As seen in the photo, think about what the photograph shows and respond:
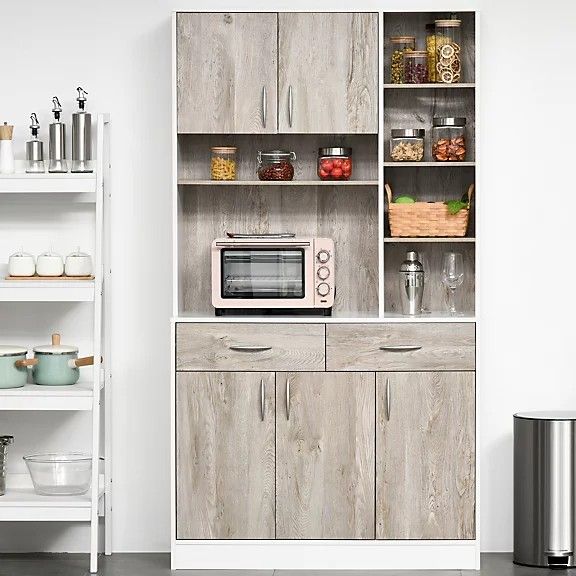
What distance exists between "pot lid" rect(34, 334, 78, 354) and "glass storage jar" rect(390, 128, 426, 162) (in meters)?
1.52

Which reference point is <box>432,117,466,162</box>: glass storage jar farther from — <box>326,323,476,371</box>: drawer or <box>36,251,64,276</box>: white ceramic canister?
<box>36,251,64,276</box>: white ceramic canister

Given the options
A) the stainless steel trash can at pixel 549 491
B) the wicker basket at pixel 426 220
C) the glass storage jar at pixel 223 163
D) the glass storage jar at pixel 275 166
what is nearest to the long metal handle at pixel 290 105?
the glass storage jar at pixel 275 166

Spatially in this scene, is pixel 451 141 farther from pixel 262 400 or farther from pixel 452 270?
pixel 262 400

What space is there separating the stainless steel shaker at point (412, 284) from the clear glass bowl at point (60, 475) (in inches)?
57.3

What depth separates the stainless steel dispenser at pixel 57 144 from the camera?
4523mm

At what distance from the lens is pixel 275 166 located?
450cm

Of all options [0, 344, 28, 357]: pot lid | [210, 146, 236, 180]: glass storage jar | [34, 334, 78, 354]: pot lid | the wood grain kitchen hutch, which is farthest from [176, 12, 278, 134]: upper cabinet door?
[0, 344, 28, 357]: pot lid

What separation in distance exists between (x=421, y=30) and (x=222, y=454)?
194 centimetres

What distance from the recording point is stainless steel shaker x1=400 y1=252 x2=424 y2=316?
4500 millimetres

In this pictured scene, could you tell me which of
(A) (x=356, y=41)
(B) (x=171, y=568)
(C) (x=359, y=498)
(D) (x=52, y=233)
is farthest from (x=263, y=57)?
(B) (x=171, y=568)

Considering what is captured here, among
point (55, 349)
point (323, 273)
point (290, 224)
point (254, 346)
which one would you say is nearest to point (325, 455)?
point (254, 346)

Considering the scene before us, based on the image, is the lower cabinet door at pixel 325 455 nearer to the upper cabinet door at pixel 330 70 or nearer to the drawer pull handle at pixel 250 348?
the drawer pull handle at pixel 250 348

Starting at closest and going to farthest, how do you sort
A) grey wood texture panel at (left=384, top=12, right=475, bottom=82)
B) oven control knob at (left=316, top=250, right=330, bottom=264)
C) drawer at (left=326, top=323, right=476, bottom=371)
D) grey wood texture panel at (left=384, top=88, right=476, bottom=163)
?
drawer at (left=326, top=323, right=476, bottom=371)
oven control knob at (left=316, top=250, right=330, bottom=264)
grey wood texture panel at (left=384, top=12, right=475, bottom=82)
grey wood texture panel at (left=384, top=88, right=476, bottom=163)

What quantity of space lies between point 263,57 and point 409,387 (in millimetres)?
1427
